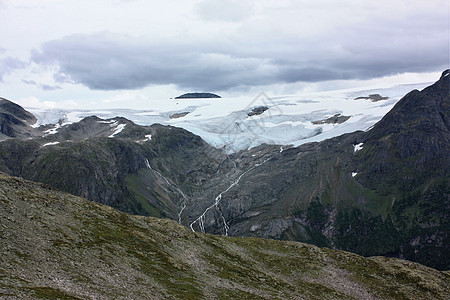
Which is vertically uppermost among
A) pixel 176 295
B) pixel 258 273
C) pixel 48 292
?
pixel 48 292

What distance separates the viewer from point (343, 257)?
95.5 meters

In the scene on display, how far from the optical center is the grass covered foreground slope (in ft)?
145

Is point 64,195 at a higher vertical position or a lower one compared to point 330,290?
higher

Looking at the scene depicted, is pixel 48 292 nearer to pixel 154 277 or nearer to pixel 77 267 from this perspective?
pixel 77 267

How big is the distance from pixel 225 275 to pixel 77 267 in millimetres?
27825

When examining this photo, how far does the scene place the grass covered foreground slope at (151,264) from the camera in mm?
44250

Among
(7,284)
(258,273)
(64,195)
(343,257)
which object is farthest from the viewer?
(343,257)

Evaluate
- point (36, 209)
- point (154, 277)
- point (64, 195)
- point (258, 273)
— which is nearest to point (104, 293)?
point (154, 277)

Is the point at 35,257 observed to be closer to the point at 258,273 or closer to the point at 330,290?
the point at 258,273

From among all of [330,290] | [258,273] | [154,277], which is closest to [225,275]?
[258,273]

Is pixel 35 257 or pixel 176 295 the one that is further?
pixel 176 295

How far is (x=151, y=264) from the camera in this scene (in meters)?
61.2

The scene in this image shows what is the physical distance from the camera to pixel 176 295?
1967 inches

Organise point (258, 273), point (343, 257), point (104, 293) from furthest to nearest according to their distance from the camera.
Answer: point (343, 257) → point (258, 273) → point (104, 293)
